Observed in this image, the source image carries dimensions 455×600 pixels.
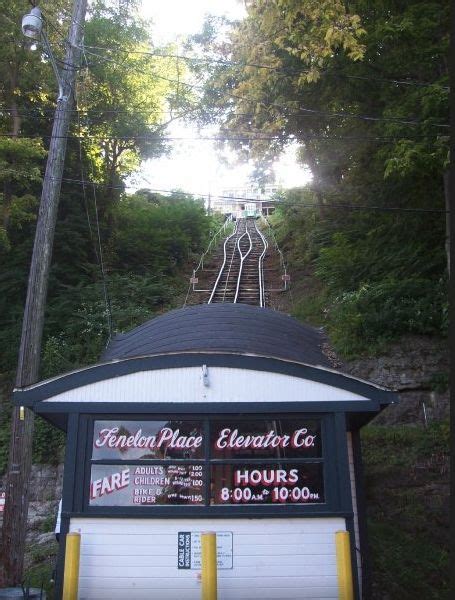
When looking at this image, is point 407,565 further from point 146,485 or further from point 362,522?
point 146,485

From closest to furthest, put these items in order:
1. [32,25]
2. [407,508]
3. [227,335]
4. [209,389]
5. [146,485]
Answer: [146,485] < [209,389] < [227,335] < [32,25] < [407,508]

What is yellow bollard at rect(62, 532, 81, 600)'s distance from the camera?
219 inches

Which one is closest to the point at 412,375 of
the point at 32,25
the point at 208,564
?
the point at 208,564

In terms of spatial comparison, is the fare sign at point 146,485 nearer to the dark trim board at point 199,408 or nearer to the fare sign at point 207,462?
the fare sign at point 207,462

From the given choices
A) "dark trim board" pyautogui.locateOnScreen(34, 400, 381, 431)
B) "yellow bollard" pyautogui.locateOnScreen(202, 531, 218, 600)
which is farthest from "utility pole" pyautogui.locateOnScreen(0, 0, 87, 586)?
"yellow bollard" pyautogui.locateOnScreen(202, 531, 218, 600)

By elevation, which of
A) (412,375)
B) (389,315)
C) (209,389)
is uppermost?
(389,315)

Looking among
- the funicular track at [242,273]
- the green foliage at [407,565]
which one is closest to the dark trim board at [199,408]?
the green foliage at [407,565]

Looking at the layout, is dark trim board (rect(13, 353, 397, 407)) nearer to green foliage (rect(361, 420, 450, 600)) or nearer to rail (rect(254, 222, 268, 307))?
green foliage (rect(361, 420, 450, 600))

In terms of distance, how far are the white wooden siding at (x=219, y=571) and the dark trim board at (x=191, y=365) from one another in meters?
1.34

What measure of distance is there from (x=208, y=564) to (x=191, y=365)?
1951 mm

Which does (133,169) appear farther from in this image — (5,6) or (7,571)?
(7,571)

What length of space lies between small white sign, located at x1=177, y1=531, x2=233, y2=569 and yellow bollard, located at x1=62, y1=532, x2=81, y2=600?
1.01m

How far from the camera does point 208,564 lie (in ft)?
18.0

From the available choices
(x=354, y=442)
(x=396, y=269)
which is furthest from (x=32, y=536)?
(x=396, y=269)
